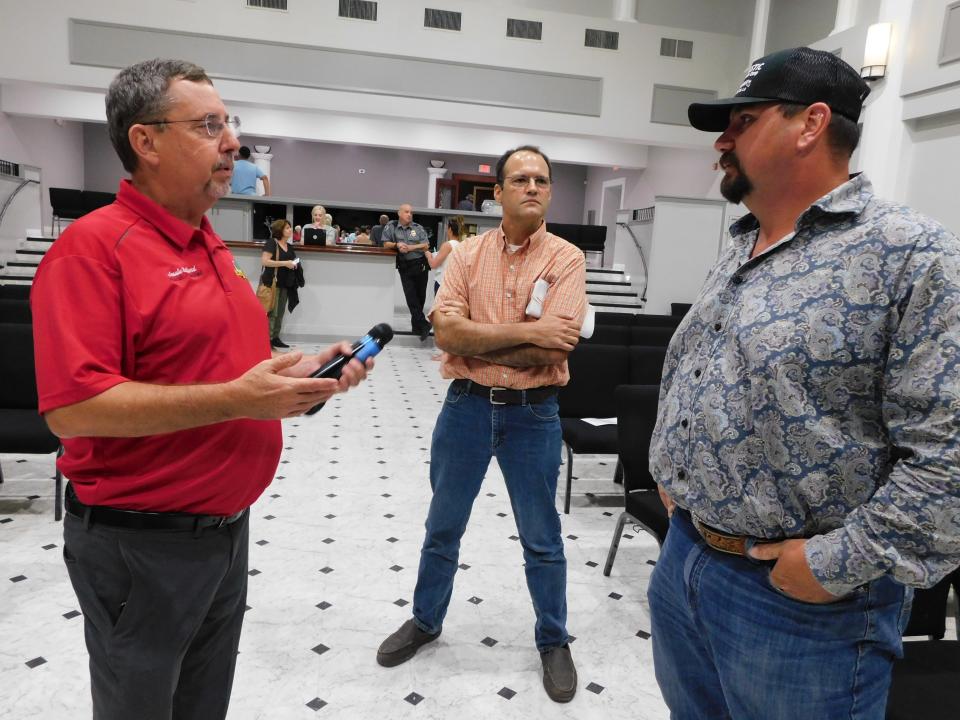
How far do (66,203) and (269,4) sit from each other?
5.06 meters

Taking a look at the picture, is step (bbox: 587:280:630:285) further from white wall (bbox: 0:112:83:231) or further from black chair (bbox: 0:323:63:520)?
white wall (bbox: 0:112:83:231)

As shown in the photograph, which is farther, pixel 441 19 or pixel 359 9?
pixel 441 19

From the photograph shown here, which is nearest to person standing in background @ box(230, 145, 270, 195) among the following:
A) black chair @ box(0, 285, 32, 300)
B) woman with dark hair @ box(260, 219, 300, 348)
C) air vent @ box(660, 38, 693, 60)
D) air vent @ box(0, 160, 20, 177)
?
woman with dark hair @ box(260, 219, 300, 348)

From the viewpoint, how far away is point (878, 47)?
7801 mm

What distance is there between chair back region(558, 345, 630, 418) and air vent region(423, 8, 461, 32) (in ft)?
29.5

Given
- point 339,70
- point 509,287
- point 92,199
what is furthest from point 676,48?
point 509,287

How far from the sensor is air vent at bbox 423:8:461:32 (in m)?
11.3

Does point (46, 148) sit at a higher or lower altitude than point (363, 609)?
higher

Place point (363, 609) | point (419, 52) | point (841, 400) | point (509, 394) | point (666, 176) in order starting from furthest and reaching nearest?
point (666, 176) → point (419, 52) → point (363, 609) → point (509, 394) → point (841, 400)

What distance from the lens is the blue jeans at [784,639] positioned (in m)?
1.14

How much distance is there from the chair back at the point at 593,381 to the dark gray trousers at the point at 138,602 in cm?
310

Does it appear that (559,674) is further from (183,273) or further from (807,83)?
(807,83)

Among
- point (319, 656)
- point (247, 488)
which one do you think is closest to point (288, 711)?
point (319, 656)

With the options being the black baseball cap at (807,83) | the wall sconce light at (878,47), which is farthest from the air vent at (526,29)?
the black baseball cap at (807,83)
